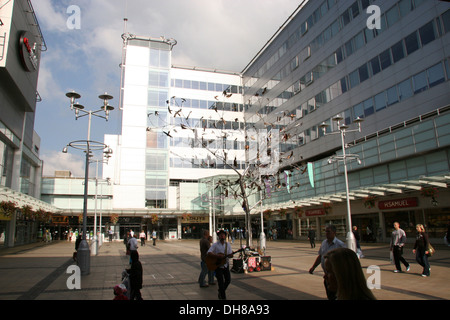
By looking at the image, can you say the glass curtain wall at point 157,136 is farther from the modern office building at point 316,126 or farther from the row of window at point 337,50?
the row of window at point 337,50

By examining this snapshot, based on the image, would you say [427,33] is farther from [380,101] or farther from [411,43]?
[380,101]

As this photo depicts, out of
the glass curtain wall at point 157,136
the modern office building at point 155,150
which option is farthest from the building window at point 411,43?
the glass curtain wall at point 157,136

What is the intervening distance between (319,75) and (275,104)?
10474 millimetres

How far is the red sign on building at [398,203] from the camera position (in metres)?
25.5

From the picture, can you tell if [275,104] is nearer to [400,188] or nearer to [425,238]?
[400,188]

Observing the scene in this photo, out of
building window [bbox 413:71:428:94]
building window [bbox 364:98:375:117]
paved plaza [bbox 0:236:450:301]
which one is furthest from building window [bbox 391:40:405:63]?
paved plaza [bbox 0:236:450:301]

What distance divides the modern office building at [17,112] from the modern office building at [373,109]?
72.8 ft

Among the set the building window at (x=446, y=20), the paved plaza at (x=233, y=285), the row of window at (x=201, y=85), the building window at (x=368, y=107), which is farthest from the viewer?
the row of window at (x=201, y=85)

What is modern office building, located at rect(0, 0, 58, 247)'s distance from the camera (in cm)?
2917

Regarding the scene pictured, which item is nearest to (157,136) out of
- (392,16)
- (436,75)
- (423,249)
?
(392,16)

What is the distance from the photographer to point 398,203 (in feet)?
87.5

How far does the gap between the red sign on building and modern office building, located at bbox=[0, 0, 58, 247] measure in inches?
1158

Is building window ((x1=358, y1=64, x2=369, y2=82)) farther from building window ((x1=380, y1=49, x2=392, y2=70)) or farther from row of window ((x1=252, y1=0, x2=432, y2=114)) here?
row of window ((x1=252, y1=0, x2=432, y2=114))

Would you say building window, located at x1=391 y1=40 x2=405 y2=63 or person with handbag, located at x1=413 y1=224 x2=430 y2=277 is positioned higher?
building window, located at x1=391 y1=40 x2=405 y2=63
